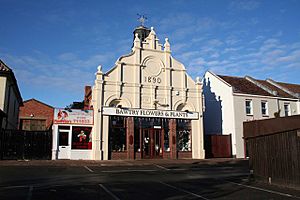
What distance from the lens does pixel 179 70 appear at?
27797mm

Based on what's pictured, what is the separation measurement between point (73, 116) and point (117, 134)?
372 cm

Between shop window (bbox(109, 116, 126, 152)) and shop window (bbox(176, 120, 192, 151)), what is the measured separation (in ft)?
16.1

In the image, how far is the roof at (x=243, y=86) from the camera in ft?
101

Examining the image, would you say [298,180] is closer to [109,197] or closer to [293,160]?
[293,160]

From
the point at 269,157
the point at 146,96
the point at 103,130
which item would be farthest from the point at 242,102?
the point at 269,157

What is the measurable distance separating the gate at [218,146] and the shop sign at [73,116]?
435 inches

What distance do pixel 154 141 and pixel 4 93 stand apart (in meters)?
12.4

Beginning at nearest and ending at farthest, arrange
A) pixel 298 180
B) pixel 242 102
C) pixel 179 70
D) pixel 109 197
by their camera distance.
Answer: pixel 109 197 → pixel 298 180 → pixel 179 70 → pixel 242 102

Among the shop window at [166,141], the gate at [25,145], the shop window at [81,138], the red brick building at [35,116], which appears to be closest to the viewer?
the gate at [25,145]

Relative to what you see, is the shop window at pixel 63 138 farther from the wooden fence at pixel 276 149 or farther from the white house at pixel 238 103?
the white house at pixel 238 103

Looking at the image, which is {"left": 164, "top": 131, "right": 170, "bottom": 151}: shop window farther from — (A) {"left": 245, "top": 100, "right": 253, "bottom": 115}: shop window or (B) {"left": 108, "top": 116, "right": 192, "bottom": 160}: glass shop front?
(A) {"left": 245, "top": 100, "right": 253, "bottom": 115}: shop window

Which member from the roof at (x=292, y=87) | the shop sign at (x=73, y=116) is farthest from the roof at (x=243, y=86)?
the shop sign at (x=73, y=116)

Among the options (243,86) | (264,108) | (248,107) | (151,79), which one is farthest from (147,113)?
(264,108)

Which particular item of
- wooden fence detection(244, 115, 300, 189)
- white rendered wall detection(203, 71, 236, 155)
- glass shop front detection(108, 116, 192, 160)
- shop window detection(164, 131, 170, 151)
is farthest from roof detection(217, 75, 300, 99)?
wooden fence detection(244, 115, 300, 189)
